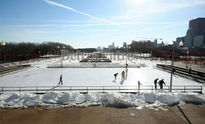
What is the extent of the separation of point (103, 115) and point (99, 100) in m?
2.19

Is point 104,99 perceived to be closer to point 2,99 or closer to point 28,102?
point 28,102

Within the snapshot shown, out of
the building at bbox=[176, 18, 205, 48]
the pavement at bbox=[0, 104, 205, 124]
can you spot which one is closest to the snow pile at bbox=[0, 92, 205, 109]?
the pavement at bbox=[0, 104, 205, 124]

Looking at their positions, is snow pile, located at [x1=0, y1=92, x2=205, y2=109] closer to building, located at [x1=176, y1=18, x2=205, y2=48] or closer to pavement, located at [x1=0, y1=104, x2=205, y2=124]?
pavement, located at [x1=0, y1=104, x2=205, y2=124]

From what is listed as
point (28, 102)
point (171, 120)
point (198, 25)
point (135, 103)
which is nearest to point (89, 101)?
point (135, 103)

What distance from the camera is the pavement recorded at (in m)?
7.42

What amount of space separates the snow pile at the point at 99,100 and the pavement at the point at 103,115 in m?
0.66

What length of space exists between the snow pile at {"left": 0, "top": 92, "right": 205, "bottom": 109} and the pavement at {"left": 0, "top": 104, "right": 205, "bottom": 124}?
2.17 ft

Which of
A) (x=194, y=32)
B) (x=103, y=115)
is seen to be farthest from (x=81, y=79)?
(x=194, y=32)

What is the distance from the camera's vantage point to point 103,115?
810cm

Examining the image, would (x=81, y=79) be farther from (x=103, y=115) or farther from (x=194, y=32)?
(x=194, y=32)

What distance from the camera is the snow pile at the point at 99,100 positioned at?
957 centimetres

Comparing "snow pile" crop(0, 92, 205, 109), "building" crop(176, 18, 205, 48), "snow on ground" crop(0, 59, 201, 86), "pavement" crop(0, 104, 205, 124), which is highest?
"building" crop(176, 18, 205, 48)

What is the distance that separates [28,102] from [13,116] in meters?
1.77

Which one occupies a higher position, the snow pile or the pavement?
the snow pile
